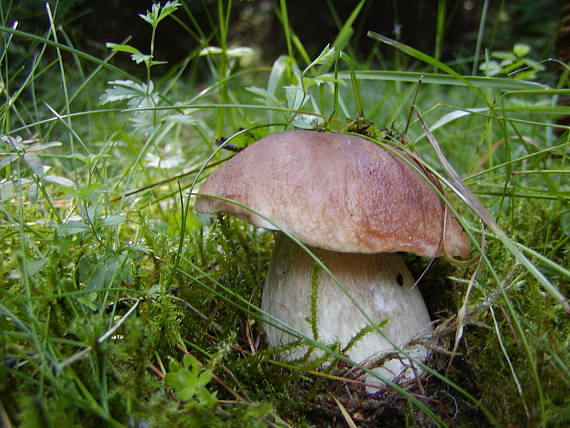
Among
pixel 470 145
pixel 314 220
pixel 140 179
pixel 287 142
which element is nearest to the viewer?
pixel 314 220

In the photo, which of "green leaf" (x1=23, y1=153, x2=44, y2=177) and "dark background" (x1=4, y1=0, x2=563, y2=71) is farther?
"dark background" (x1=4, y1=0, x2=563, y2=71)

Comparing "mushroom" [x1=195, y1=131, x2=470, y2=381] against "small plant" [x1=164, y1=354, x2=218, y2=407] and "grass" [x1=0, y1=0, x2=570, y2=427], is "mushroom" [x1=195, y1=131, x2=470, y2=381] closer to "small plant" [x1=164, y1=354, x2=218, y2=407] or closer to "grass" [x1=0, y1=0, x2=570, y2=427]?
"grass" [x1=0, y1=0, x2=570, y2=427]

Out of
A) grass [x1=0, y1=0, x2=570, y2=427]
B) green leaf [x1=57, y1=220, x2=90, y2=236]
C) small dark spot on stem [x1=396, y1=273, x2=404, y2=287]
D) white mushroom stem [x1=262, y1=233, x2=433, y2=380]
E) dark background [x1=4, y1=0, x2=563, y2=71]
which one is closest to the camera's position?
grass [x1=0, y1=0, x2=570, y2=427]

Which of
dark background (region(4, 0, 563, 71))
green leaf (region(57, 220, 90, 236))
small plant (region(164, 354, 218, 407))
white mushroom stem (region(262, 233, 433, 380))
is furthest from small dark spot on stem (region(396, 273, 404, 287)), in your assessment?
dark background (region(4, 0, 563, 71))

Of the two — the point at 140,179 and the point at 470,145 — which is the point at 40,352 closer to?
the point at 140,179

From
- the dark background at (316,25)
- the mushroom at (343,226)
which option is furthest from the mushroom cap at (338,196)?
the dark background at (316,25)

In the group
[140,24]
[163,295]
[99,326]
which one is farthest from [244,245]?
[140,24]

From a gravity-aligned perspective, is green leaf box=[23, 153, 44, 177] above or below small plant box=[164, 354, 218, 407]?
above

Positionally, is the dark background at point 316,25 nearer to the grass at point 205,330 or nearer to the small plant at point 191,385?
the grass at point 205,330
